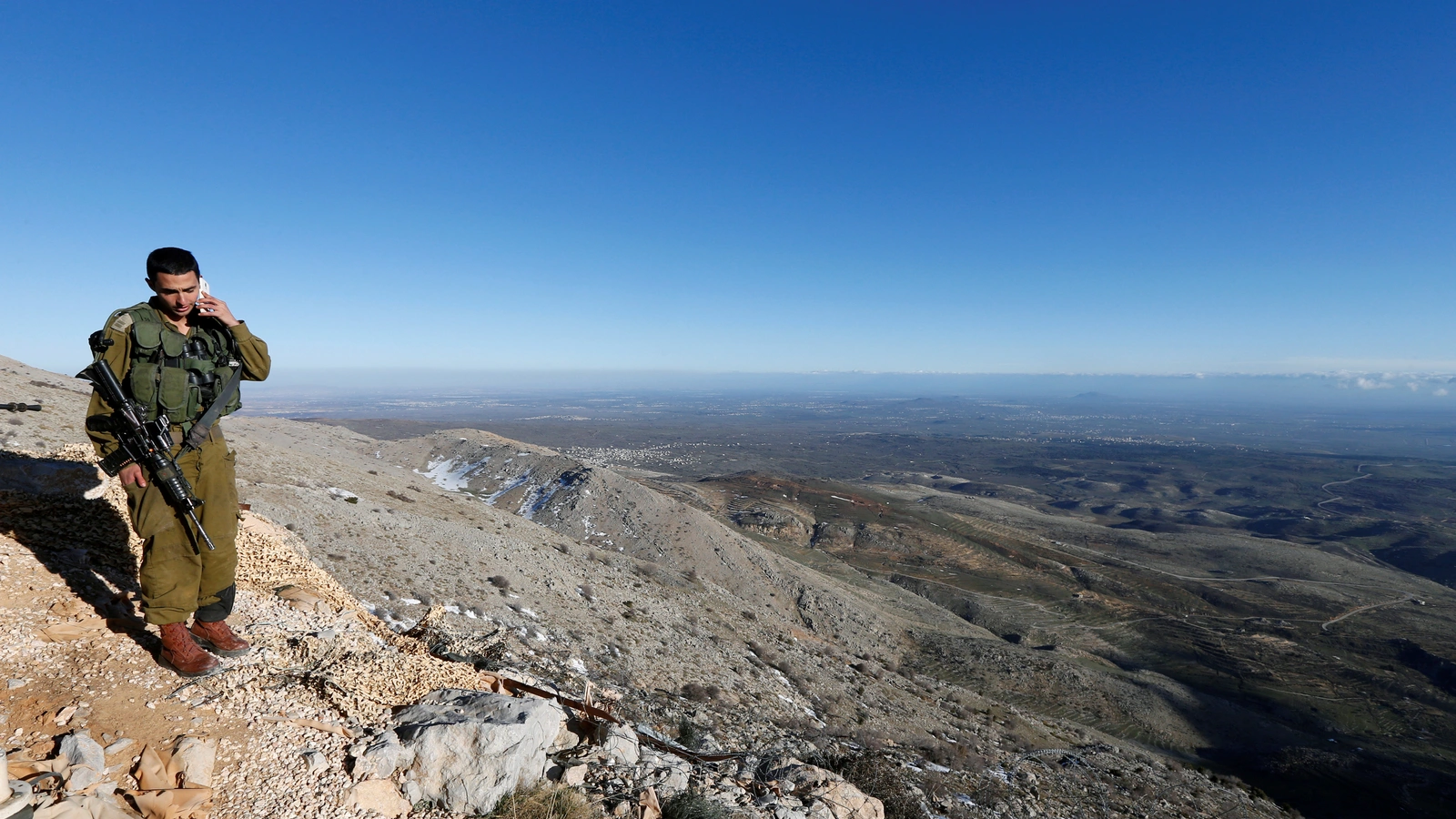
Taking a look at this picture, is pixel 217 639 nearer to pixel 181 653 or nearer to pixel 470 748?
pixel 181 653

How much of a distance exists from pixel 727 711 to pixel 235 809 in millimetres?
9792

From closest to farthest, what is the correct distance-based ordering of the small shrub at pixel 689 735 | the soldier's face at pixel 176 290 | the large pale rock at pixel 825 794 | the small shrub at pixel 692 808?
the soldier's face at pixel 176 290 < the small shrub at pixel 692 808 < the large pale rock at pixel 825 794 < the small shrub at pixel 689 735

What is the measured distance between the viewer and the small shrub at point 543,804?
13.6 feet

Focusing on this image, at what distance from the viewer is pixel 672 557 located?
3212 centimetres

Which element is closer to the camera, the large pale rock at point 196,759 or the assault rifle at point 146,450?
the large pale rock at point 196,759

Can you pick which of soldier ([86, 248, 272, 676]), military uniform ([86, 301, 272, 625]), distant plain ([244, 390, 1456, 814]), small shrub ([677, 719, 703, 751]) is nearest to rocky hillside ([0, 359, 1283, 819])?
small shrub ([677, 719, 703, 751])

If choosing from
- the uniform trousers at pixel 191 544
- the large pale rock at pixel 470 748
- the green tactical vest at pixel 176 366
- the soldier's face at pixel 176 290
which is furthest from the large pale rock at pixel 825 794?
the soldier's face at pixel 176 290

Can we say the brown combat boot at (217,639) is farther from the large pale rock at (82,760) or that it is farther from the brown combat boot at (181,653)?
the large pale rock at (82,760)

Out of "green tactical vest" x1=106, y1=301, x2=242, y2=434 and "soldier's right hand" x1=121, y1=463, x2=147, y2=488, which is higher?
"green tactical vest" x1=106, y1=301, x2=242, y2=434

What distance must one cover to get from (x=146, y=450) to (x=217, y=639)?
1.78m

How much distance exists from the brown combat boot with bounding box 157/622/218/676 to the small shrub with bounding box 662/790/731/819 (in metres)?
4.04

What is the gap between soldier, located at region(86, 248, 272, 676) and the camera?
4.18 m

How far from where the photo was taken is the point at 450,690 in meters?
5.14

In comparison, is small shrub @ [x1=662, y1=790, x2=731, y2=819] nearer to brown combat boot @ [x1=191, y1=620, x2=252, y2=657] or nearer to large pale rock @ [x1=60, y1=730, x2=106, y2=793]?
large pale rock @ [x1=60, y1=730, x2=106, y2=793]
